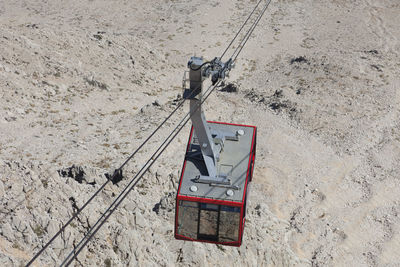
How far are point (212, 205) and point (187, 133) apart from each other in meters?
12.4

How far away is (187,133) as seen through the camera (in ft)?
91.9

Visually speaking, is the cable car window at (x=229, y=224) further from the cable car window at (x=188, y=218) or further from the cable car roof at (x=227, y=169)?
the cable car window at (x=188, y=218)

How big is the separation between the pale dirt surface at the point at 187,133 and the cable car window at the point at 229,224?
2.48 meters

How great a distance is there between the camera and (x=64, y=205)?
17750 mm

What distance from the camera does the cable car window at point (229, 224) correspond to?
15885 millimetres

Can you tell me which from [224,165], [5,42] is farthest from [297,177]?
[5,42]

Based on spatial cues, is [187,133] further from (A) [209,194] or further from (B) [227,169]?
(A) [209,194]

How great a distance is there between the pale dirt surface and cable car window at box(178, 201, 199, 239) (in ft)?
7.00

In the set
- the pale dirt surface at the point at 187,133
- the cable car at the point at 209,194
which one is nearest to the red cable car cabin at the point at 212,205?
the cable car at the point at 209,194

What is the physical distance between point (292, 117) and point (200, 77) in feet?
62.5

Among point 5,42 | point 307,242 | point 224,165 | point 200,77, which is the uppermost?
point 200,77

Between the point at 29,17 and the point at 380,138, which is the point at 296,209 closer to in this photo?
the point at 380,138

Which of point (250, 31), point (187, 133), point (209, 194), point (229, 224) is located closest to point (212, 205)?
point (209, 194)

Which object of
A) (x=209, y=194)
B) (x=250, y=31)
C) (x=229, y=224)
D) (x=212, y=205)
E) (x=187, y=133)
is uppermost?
(x=209, y=194)
